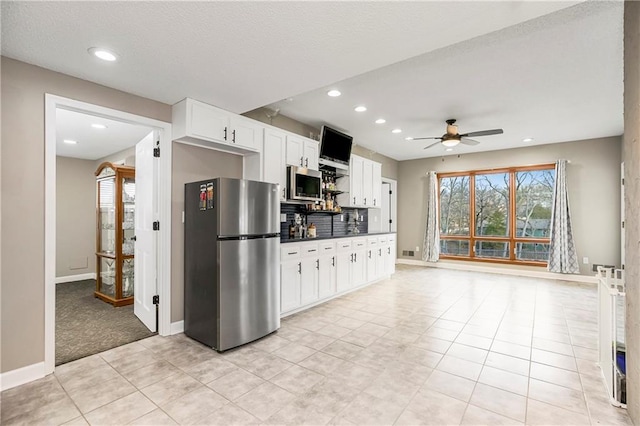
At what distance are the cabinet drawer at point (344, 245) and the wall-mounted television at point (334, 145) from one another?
4.39 feet

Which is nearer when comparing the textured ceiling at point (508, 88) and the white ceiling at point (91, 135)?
the textured ceiling at point (508, 88)

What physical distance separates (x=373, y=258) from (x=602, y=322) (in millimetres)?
3473

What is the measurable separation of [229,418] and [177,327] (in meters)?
1.75

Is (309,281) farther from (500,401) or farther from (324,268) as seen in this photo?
(500,401)

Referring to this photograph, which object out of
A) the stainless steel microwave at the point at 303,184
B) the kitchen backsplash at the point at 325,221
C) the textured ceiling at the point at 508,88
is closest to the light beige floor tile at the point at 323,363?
the kitchen backsplash at the point at 325,221

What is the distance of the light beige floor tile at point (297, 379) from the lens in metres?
2.22

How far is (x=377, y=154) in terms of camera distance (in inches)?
289

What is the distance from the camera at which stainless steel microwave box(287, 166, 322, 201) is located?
13.4 ft

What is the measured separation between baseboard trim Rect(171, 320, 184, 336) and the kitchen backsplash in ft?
5.00

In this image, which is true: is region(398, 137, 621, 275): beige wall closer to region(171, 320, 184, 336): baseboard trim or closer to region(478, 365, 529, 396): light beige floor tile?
region(478, 365, 529, 396): light beige floor tile

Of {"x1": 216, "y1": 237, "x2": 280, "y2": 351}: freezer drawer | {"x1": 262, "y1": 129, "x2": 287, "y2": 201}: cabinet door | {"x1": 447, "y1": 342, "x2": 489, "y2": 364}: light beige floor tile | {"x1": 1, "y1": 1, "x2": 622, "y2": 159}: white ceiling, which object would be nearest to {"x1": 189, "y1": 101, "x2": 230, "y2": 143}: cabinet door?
{"x1": 1, "y1": 1, "x2": 622, "y2": 159}: white ceiling

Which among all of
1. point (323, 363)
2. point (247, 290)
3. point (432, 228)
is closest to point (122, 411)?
point (247, 290)

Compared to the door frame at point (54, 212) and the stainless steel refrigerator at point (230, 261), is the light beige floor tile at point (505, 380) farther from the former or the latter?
the door frame at point (54, 212)

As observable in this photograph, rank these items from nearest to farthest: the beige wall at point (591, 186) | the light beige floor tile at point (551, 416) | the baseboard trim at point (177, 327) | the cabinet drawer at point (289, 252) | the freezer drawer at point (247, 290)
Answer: the light beige floor tile at point (551, 416), the freezer drawer at point (247, 290), the baseboard trim at point (177, 327), the cabinet drawer at point (289, 252), the beige wall at point (591, 186)
